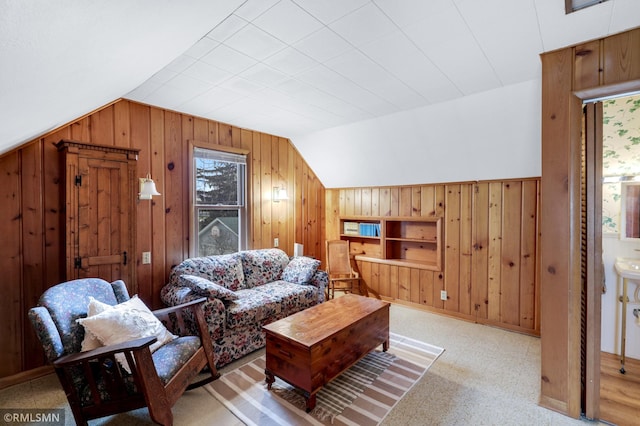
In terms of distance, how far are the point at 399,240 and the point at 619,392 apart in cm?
265

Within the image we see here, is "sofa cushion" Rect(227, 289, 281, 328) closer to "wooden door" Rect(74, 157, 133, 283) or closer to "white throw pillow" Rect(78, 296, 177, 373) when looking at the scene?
"white throw pillow" Rect(78, 296, 177, 373)

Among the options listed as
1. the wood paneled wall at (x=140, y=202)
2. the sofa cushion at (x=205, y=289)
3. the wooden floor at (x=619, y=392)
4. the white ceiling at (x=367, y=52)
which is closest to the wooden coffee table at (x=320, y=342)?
the sofa cushion at (x=205, y=289)

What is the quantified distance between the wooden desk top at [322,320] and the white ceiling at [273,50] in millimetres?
1962

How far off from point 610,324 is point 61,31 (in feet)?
14.2

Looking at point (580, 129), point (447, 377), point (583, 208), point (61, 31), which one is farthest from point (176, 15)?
point (447, 377)

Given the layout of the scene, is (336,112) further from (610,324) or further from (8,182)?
(610,324)

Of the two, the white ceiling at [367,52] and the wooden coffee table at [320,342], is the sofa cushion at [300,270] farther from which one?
the white ceiling at [367,52]

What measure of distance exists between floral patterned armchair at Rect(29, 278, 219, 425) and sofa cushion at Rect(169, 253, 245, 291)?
103 centimetres

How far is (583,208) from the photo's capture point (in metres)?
1.99

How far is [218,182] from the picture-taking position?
387cm

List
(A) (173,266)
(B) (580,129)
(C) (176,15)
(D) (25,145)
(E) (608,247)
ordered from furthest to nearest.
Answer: (A) (173,266), (E) (608,247), (D) (25,145), (B) (580,129), (C) (176,15)

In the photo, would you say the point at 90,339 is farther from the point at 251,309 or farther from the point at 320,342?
the point at 320,342

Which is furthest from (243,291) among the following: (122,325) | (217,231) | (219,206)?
(122,325)

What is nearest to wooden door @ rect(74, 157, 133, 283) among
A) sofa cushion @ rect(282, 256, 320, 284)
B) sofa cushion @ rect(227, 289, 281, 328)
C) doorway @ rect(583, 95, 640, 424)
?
sofa cushion @ rect(227, 289, 281, 328)
